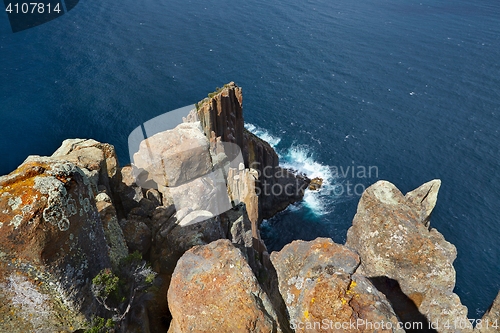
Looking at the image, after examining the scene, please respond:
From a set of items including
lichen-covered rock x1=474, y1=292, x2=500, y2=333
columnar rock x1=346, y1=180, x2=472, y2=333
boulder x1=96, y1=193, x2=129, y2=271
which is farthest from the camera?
columnar rock x1=346, y1=180, x2=472, y2=333

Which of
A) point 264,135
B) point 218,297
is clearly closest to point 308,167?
point 264,135

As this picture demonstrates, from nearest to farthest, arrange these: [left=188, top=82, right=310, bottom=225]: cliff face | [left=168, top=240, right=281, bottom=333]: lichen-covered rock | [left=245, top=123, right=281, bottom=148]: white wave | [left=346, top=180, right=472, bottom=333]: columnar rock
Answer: [left=168, top=240, right=281, bottom=333]: lichen-covered rock → [left=346, top=180, right=472, bottom=333]: columnar rock → [left=188, top=82, right=310, bottom=225]: cliff face → [left=245, top=123, right=281, bottom=148]: white wave

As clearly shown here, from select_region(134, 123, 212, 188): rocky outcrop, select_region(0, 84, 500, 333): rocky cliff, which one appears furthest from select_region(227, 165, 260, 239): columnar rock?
select_region(0, 84, 500, 333): rocky cliff

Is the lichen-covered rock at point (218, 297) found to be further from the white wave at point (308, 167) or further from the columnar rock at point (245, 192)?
the white wave at point (308, 167)

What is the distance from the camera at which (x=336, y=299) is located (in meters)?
16.2

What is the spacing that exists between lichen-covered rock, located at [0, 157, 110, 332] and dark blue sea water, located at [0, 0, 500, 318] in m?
62.6

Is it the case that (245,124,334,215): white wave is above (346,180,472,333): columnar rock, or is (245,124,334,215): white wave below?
below

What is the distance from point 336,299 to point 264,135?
8948 cm

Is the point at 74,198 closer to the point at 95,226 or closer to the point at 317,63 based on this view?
the point at 95,226

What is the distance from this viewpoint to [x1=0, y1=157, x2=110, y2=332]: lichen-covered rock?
1534cm

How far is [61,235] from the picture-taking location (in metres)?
16.5

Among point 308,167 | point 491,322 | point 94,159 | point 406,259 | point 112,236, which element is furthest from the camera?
point 308,167

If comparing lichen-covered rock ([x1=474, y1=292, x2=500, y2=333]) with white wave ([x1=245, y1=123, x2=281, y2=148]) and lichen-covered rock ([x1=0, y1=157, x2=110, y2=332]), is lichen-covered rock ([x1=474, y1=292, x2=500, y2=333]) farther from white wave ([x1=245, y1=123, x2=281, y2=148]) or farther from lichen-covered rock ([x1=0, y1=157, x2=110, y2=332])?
white wave ([x1=245, y1=123, x2=281, y2=148])

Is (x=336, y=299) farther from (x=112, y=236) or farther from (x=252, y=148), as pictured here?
(x=252, y=148)
